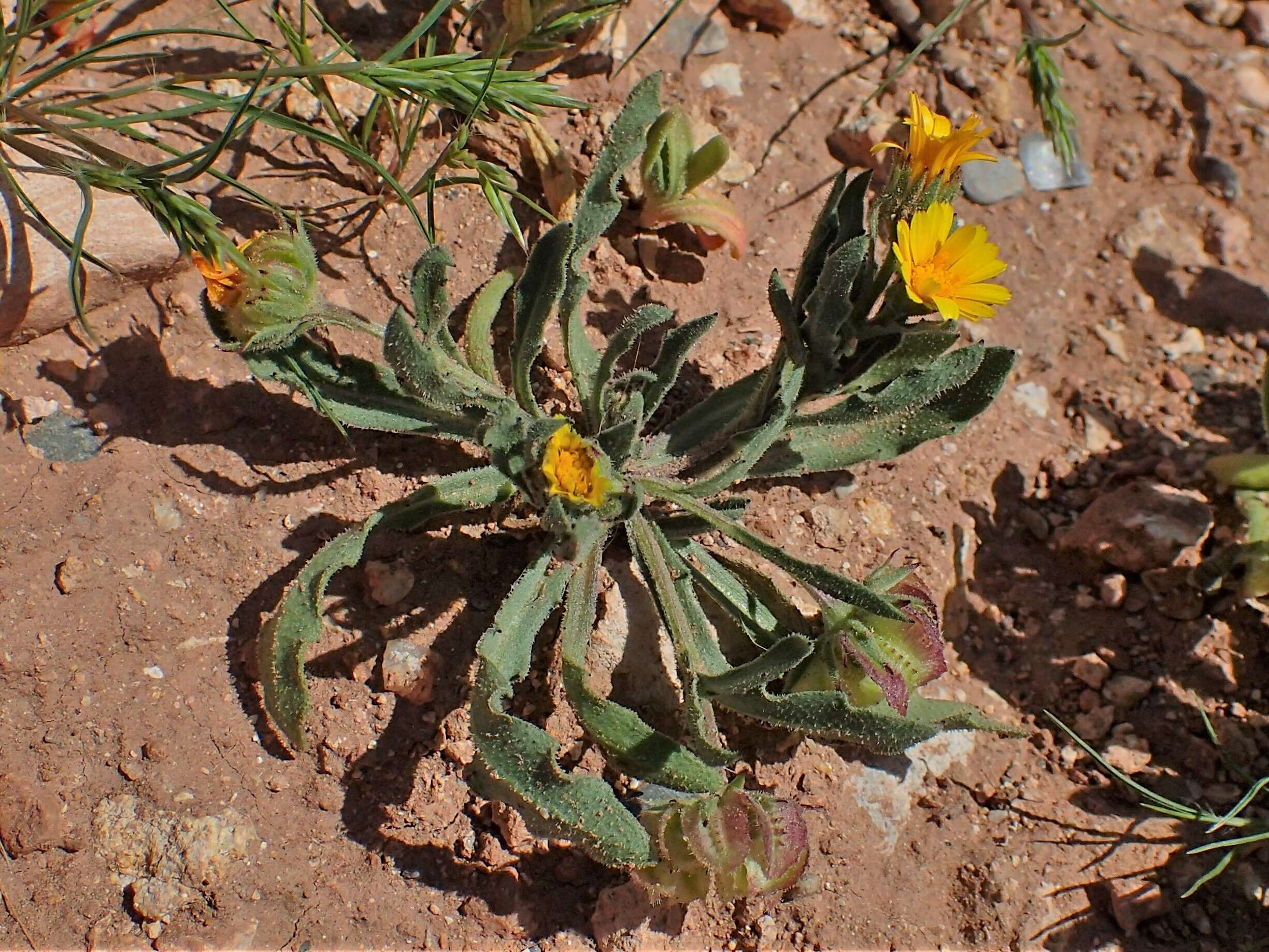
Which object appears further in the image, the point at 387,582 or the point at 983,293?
the point at 387,582

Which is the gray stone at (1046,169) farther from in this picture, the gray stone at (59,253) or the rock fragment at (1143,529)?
the gray stone at (59,253)

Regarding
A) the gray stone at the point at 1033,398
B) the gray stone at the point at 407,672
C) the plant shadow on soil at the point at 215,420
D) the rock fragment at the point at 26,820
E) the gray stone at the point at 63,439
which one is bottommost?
the rock fragment at the point at 26,820

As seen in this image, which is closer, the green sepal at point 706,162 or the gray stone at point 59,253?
the gray stone at point 59,253

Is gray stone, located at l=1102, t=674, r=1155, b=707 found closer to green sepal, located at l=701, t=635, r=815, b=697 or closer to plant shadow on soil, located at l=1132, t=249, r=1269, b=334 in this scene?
green sepal, located at l=701, t=635, r=815, b=697

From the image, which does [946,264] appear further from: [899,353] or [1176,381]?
[1176,381]

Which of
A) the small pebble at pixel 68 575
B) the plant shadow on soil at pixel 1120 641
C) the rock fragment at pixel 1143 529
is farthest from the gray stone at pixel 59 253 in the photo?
the rock fragment at pixel 1143 529

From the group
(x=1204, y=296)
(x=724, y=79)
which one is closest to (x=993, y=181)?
(x=1204, y=296)
